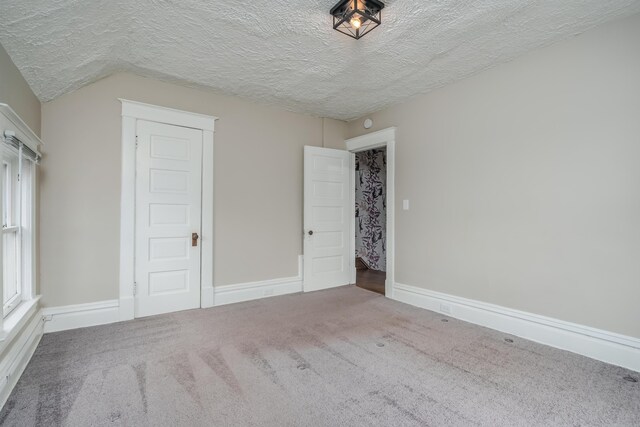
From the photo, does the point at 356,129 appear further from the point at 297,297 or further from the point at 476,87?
the point at 297,297

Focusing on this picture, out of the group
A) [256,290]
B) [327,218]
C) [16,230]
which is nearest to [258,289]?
[256,290]

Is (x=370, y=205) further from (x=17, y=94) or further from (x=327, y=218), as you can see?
(x=17, y=94)

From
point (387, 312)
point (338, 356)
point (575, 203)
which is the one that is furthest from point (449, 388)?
point (575, 203)

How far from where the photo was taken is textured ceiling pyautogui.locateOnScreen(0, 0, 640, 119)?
211 cm

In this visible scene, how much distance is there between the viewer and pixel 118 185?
10.4 ft

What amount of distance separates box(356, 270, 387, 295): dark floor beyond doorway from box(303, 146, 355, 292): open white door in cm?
33

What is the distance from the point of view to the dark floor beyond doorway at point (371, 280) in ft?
15.3

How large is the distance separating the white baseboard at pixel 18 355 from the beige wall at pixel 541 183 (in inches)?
144

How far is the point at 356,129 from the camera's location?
4.75 meters

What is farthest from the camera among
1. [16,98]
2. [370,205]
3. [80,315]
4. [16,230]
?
[370,205]

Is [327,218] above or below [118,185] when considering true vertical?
below

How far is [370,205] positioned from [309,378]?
183 inches

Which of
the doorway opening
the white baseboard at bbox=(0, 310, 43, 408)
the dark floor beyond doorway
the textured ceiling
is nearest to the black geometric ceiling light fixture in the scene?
the textured ceiling

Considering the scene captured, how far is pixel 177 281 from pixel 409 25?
3387mm
